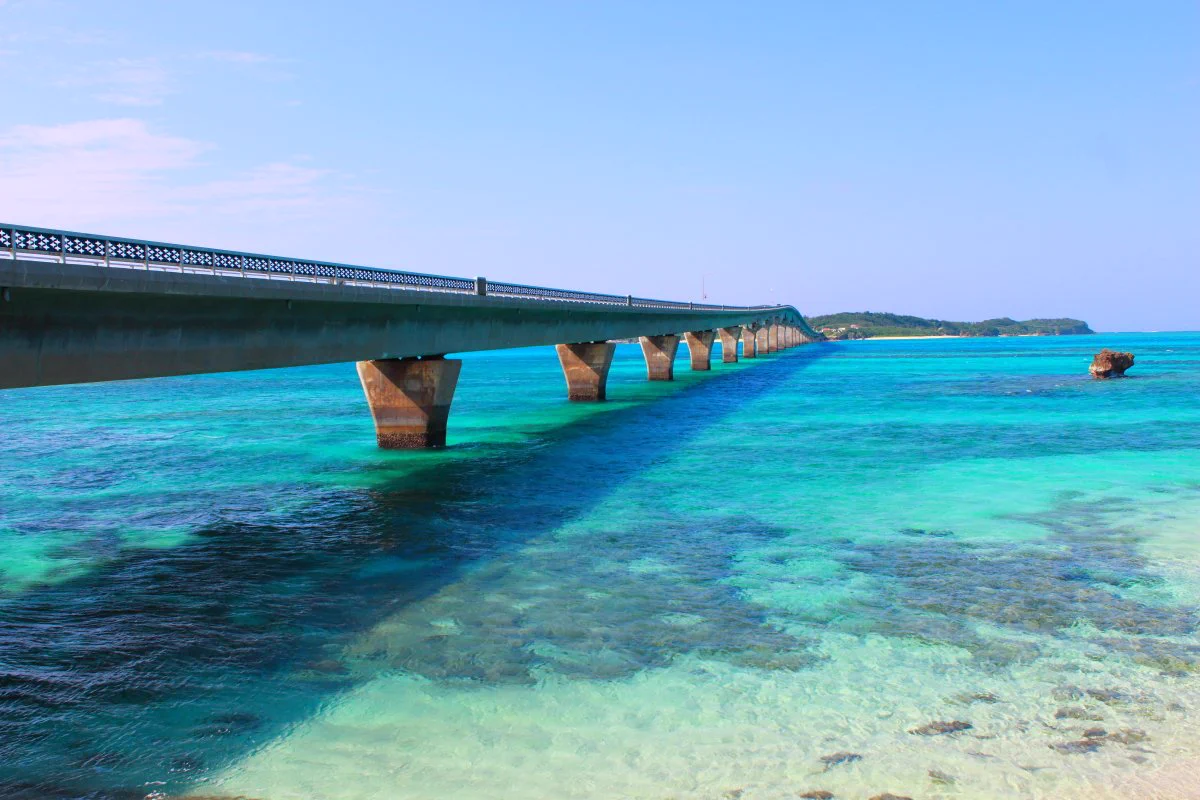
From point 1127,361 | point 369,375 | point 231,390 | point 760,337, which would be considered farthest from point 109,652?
point 760,337

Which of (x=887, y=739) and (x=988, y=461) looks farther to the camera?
(x=988, y=461)

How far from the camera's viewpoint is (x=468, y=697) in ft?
36.5

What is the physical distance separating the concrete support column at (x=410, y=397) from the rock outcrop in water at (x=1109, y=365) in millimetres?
70018

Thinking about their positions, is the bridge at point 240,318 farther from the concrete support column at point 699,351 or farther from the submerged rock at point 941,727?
the concrete support column at point 699,351

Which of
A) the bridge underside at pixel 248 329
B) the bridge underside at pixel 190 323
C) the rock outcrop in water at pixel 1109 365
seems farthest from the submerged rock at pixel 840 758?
the rock outcrop in water at pixel 1109 365

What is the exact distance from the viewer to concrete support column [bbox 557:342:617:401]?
61781 millimetres

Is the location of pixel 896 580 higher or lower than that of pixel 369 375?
lower

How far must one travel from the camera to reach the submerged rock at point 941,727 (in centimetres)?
994

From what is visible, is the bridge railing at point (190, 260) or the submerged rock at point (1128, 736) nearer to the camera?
the submerged rock at point (1128, 736)

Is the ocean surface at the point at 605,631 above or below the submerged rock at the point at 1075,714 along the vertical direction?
below

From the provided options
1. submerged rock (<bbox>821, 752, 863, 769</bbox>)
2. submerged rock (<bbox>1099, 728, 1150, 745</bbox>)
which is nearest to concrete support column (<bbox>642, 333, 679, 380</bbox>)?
submerged rock (<bbox>1099, 728, 1150, 745</bbox>)

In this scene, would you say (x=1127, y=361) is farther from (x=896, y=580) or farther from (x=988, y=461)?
(x=896, y=580)

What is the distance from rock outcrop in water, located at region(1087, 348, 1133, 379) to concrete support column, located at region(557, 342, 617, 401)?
162ft

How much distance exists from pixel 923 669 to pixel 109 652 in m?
10.9
